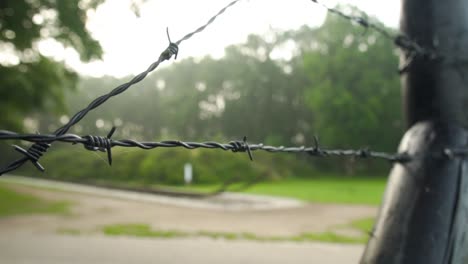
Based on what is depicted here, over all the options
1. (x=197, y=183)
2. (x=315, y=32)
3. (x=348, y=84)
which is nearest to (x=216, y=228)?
(x=197, y=183)

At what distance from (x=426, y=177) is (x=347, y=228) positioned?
252 inches

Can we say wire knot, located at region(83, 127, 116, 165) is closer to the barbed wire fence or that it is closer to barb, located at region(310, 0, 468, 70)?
the barbed wire fence

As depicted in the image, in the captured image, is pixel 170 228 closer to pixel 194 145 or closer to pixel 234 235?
pixel 234 235

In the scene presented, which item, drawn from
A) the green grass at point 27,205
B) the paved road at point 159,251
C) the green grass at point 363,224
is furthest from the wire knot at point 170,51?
the green grass at point 27,205

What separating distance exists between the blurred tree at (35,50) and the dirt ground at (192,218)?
3.12 m

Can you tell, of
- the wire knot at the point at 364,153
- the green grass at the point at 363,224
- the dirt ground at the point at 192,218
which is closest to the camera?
the wire knot at the point at 364,153

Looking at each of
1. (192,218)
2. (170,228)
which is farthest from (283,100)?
(170,228)

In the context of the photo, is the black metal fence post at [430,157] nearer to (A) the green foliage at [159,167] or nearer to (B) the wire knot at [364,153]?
(B) the wire knot at [364,153]

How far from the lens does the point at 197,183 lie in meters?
10.6

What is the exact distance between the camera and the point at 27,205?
1092 cm

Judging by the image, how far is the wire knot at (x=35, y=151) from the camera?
673 mm

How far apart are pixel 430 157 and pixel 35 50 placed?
35.3 feet

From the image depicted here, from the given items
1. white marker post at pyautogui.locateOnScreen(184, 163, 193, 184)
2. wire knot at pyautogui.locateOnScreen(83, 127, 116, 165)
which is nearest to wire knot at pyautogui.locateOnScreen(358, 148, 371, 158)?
wire knot at pyautogui.locateOnScreen(83, 127, 116, 165)

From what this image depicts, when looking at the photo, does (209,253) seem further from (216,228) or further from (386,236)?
(386,236)
